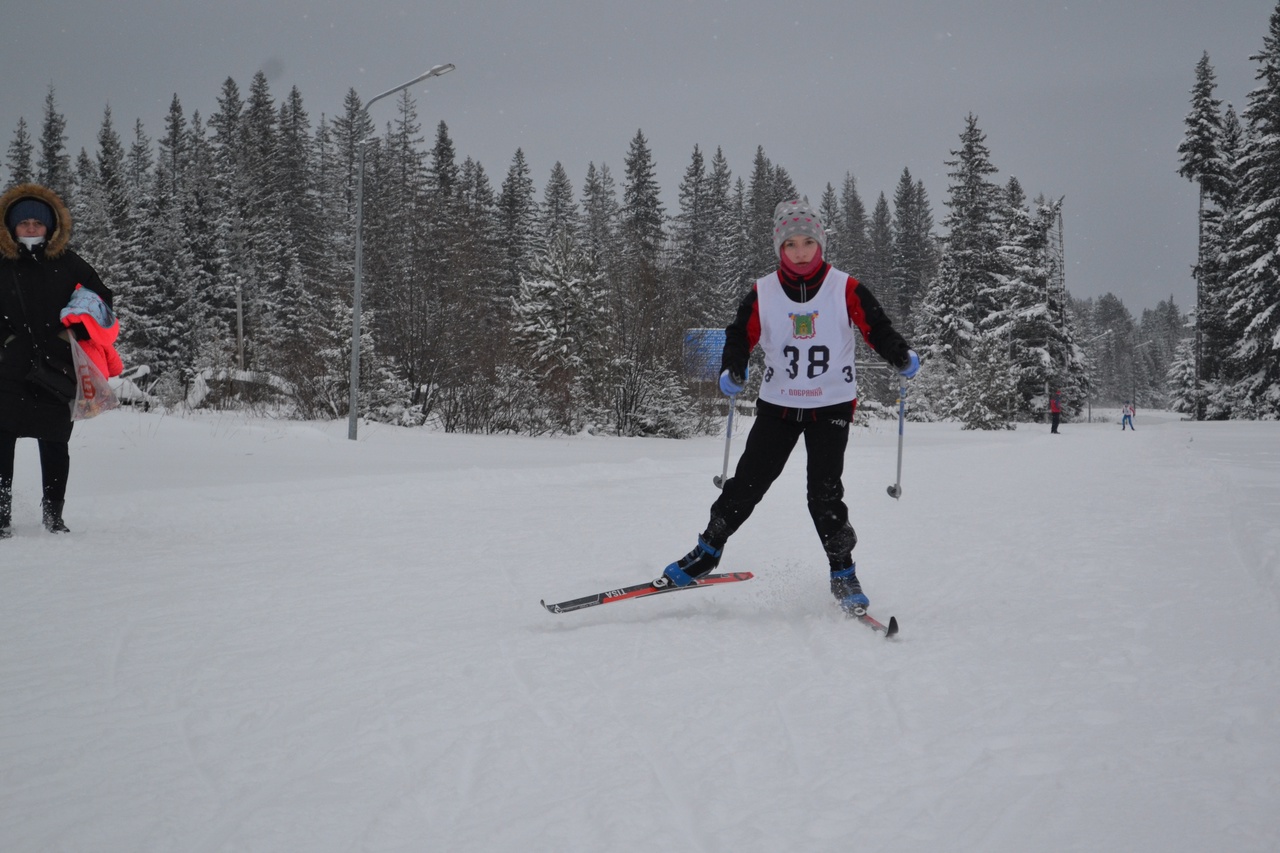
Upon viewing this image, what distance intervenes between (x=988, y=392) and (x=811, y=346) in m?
36.0

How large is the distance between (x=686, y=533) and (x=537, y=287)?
2352cm

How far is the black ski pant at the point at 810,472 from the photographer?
4.21m

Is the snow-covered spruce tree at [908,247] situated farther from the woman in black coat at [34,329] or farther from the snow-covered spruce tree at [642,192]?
the woman in black coat at [34,329]

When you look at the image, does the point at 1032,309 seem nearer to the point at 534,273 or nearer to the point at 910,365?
the point at 534,273

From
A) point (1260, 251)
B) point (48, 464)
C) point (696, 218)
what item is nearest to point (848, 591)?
point (48, 464)

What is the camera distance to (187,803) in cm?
217

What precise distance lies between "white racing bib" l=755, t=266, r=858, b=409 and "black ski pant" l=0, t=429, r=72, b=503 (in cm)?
483

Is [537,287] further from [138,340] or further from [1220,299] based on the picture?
[1220,299]

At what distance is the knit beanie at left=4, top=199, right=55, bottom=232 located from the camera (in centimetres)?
538

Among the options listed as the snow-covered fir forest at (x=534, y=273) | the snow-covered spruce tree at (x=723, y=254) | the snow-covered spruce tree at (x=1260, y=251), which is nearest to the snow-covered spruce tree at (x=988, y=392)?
the snow-covered fir forest at (x=534, y=273)

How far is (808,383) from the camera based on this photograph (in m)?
4.25

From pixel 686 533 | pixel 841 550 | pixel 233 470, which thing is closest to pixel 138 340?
pixel 233 470

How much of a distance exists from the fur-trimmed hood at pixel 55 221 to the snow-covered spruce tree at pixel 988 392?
1439 inches

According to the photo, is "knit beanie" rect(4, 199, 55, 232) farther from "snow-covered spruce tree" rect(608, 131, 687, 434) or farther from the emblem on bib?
"snow-covered spruce tree" rect(608, 131, 687, 434)
